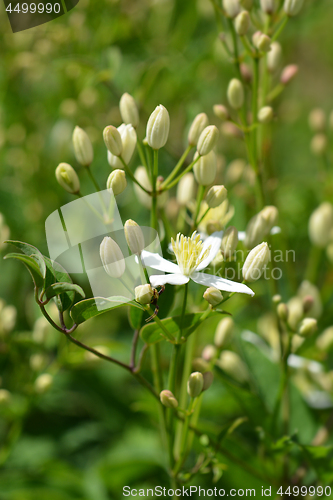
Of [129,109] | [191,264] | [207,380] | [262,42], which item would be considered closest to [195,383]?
[207,380]

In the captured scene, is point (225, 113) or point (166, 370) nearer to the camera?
point (225, 113)

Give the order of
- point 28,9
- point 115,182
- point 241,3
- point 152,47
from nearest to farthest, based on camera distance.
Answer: point 115,182
point 241,3
point 28,9
point 152,47

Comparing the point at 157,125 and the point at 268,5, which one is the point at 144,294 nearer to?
the point at 157,125

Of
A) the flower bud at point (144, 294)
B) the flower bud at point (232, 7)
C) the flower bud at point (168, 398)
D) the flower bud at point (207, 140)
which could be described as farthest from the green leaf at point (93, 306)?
the flower bud at point (232, 7)

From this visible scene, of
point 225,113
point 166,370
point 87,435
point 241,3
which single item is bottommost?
point 87,435

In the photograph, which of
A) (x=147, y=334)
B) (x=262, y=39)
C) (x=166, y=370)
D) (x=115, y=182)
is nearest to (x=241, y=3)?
(x=262, y=39)

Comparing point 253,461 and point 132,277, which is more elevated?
point 132,277

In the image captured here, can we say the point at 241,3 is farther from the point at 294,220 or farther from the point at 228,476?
the point at 228,476

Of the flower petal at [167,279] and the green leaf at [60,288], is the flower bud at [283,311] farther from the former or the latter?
the green leaf at [60,288]
